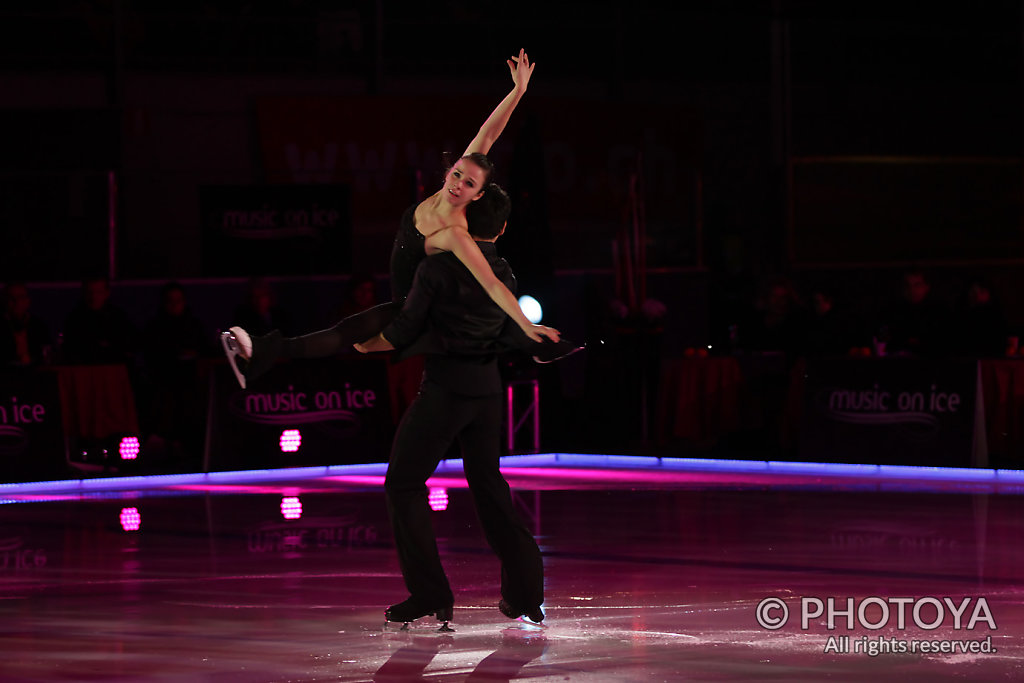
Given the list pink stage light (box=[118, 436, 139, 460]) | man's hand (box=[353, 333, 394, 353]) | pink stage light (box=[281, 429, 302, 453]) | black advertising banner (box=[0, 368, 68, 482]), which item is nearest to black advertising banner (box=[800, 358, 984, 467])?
pink stage light (box=[281, 429, 302, 453])

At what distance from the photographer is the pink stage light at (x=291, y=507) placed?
11.0 m

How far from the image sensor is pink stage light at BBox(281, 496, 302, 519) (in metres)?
11.0

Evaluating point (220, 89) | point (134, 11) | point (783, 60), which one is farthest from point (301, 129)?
point (783, 60)

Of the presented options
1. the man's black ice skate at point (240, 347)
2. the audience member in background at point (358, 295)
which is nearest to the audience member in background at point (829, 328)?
the audience member in background at point (358, 295)

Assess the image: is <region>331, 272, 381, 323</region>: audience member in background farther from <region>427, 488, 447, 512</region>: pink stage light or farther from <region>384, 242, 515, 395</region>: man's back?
<region>384, 242, 515, 395</region>: man's back

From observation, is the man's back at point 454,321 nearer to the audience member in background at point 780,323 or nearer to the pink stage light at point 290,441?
the pink stage light at point 290,441

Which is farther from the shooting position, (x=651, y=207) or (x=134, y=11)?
(x=651, y=207)

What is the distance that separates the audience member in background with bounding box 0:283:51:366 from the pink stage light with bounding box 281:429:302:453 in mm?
2065

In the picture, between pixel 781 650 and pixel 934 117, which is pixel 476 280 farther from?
pixel 934 117

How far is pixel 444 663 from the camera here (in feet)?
21.0

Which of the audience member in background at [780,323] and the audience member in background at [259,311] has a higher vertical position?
the audience member in background at [259,311]

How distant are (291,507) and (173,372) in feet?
10.4

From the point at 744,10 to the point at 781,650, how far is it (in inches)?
814

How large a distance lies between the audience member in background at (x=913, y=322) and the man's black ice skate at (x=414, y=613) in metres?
7.91
